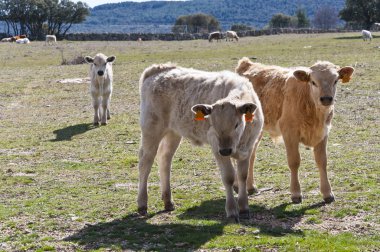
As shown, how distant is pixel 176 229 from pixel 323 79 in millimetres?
3447

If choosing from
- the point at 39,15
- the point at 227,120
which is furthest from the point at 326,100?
the point at 39,15

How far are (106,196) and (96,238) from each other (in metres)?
2.67

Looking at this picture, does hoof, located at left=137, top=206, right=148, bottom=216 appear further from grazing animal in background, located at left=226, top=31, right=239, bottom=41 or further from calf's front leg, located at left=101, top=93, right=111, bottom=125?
grazing animal in background, located at left=226, top=31, right=239, bottom=41

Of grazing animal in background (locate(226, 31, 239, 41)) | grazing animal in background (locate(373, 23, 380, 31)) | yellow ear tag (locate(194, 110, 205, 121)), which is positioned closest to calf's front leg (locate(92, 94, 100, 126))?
yellow ear tag (locate(194, 110, 205, 121))

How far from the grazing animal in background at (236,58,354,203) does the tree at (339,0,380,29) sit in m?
98.7

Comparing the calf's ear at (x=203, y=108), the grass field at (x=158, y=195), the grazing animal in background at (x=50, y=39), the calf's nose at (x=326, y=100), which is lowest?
the grazing animal in background at (x=50, y=39)

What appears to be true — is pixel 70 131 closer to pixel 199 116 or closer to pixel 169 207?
pixel 169 207

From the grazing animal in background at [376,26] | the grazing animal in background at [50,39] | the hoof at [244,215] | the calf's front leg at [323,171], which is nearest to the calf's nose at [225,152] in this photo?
the hoof at [244,215]

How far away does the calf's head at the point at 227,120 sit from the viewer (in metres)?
9.38

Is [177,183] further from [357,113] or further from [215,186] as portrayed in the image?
[357,113]

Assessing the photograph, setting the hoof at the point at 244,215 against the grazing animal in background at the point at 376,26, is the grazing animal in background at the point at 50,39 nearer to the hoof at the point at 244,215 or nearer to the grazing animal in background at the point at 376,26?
the grazing animal in background at the point at 376,26

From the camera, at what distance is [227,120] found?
9430mm

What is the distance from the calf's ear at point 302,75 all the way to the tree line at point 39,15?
112 meters

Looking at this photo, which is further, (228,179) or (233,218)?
(233,218)
